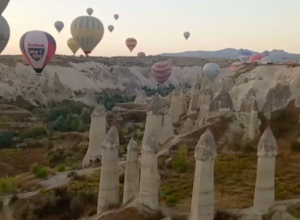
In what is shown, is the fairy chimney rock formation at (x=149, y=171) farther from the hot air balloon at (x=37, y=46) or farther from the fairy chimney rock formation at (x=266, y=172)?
the hot air balloon at (x=37, y=46)

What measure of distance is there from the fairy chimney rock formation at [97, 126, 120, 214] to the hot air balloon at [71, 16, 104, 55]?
4308 centimetres

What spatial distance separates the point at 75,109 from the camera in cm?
5041

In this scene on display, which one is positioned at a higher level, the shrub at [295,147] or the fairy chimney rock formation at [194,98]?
the fairy chimney rock formation at [194,98]

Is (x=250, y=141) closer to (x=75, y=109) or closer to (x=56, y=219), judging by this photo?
(x=56, y=219)

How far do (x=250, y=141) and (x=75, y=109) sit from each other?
3001cm

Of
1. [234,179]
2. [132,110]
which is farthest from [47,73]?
[234,179]

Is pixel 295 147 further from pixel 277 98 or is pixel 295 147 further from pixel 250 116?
pixel 277 98

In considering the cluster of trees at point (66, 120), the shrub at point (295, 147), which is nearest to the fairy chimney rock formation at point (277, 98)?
the shrub at point (295, 147)

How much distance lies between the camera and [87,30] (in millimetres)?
58000

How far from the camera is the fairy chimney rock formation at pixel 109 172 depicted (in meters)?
17.1

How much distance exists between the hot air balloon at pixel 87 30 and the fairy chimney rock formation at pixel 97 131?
35.2m

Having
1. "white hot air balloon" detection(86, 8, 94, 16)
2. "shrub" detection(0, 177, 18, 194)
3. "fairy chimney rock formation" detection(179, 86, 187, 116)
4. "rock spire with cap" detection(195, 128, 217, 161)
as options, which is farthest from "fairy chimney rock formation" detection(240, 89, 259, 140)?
"white hot air balloon" detection(86, 8, 94, 16)

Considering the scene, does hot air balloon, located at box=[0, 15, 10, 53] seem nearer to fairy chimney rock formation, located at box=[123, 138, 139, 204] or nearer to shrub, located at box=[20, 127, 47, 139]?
shrub, located at box=[20, 127, 47, 139]

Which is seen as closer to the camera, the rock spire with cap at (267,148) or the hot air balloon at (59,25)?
the rock spire with cap at (267,148)
